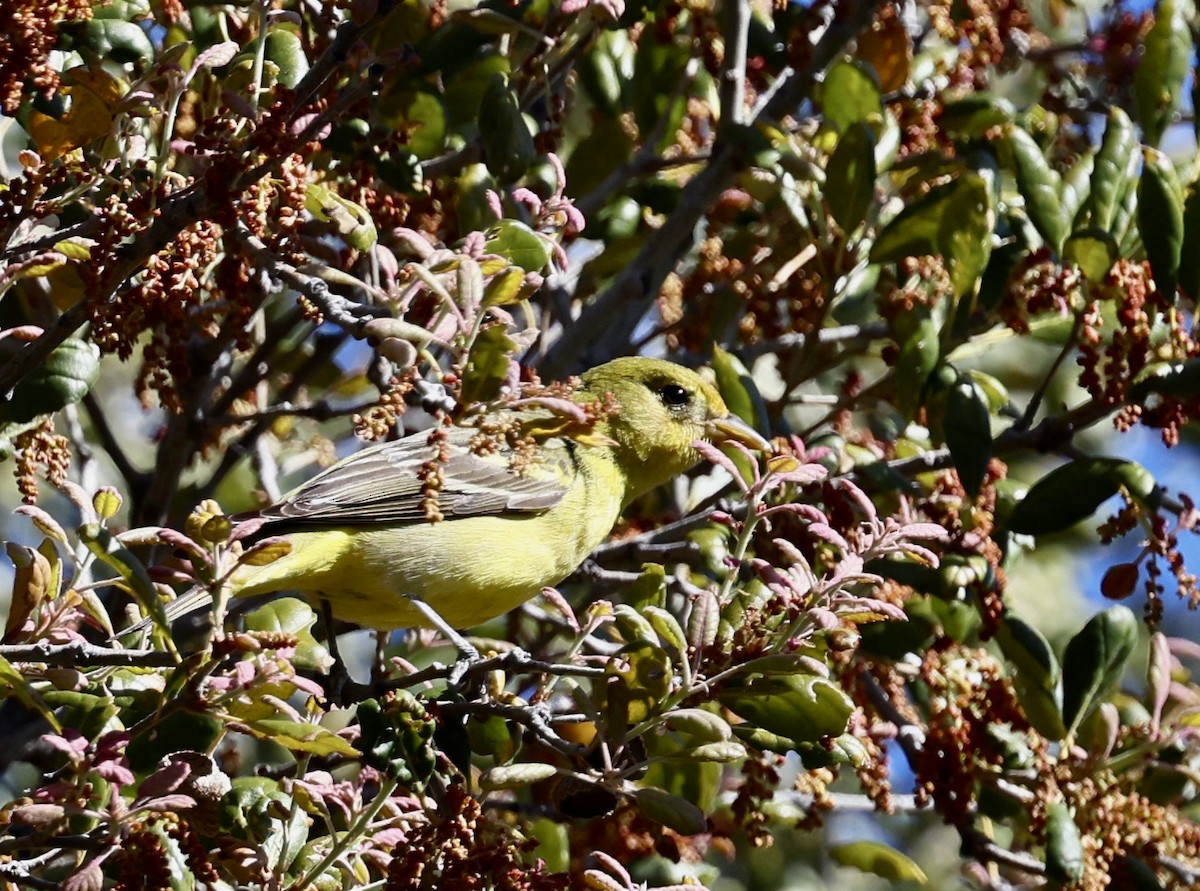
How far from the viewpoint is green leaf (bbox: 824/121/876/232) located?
4031mm

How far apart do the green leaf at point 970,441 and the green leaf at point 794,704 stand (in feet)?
3.30

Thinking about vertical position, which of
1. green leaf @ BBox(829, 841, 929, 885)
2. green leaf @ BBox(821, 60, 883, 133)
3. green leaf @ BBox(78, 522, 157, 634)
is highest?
green leaf @ BBox(821, 60, 883, 133)

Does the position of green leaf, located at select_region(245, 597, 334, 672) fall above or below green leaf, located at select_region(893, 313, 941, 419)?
below

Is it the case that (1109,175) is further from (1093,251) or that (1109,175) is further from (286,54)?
(286,54)

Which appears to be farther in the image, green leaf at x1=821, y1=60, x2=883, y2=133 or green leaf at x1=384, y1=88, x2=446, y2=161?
green leaf at x1=821, y1=60, x2=883, y2=133

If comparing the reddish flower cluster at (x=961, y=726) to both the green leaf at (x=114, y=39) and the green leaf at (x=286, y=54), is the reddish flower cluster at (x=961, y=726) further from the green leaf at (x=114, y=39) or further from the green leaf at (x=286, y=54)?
the green leaf at (x=114, y=39)

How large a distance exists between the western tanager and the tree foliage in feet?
0.51

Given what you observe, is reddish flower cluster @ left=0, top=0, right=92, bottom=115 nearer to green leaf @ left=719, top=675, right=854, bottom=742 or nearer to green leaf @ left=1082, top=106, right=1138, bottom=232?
green leaf @ left=719, top=675, right=854, bottom=742

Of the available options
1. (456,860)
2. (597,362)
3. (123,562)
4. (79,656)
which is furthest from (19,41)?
(597,362)

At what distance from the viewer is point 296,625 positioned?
3604 mm

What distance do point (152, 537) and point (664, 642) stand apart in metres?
1.04

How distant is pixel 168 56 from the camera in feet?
8.76

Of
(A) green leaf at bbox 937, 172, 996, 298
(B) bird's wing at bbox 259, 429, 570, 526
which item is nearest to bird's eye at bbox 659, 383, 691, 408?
(B) bird's wing at bbox 259, 429, 570, 526

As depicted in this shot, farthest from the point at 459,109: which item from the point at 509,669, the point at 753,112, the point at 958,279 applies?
the point at 509,669
